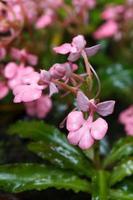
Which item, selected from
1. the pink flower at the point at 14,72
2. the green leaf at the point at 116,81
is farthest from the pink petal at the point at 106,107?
the green leaf at the point at 116,81

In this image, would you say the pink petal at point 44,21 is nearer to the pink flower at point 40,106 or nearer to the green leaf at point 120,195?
the pink flower at point 40,106

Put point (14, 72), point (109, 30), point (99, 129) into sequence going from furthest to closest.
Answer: point (109, 30)
point (14, 72)
point (99, 129)

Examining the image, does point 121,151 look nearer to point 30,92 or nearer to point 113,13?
→ point 30,92

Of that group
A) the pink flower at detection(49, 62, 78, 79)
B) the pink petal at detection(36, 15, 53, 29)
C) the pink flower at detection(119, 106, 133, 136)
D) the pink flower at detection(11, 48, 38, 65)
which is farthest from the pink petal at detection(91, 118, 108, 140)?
the pink petal at detection(36, 15, 53, 29)

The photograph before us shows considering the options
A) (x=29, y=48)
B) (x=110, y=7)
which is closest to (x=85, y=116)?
(x=29, y=48)

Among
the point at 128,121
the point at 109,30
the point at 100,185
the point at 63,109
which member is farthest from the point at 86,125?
the point at 109,30

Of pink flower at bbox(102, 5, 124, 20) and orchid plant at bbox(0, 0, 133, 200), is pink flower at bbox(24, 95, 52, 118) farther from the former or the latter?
pink flower at bbox(102, 5, 124, 20)

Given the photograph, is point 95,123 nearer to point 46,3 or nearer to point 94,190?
point 94,190
